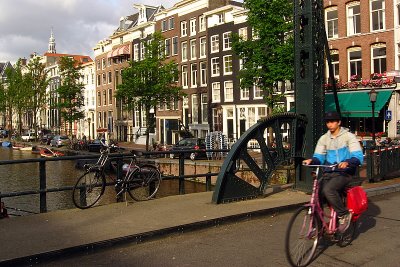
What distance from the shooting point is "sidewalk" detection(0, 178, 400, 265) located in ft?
18.3

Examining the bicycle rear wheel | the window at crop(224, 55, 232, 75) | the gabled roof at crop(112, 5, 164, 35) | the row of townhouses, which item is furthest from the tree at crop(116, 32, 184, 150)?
the bicycle rear wheel

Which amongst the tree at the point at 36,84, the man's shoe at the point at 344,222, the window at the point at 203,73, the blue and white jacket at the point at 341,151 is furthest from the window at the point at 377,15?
the tree at the point at 36,84

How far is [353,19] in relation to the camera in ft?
100

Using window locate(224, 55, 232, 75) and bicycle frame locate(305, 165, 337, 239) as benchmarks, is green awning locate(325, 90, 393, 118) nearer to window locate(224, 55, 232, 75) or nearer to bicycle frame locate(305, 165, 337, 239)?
window locate(224, 55, 232, 75)

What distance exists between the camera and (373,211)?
820 cm

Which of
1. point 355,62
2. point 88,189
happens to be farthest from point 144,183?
point 355,62

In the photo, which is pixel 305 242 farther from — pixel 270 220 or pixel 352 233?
pixel 270 220

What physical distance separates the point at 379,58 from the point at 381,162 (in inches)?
743

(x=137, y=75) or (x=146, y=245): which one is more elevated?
(x=137, y=75)

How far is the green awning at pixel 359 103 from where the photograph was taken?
2720 cm

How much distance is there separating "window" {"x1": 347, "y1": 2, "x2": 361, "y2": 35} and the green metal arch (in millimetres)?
23519

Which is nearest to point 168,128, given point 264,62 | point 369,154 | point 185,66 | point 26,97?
point 185,66

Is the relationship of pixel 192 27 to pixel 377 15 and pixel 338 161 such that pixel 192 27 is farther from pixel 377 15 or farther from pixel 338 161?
pixel 338 161

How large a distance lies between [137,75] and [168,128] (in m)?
12.4
